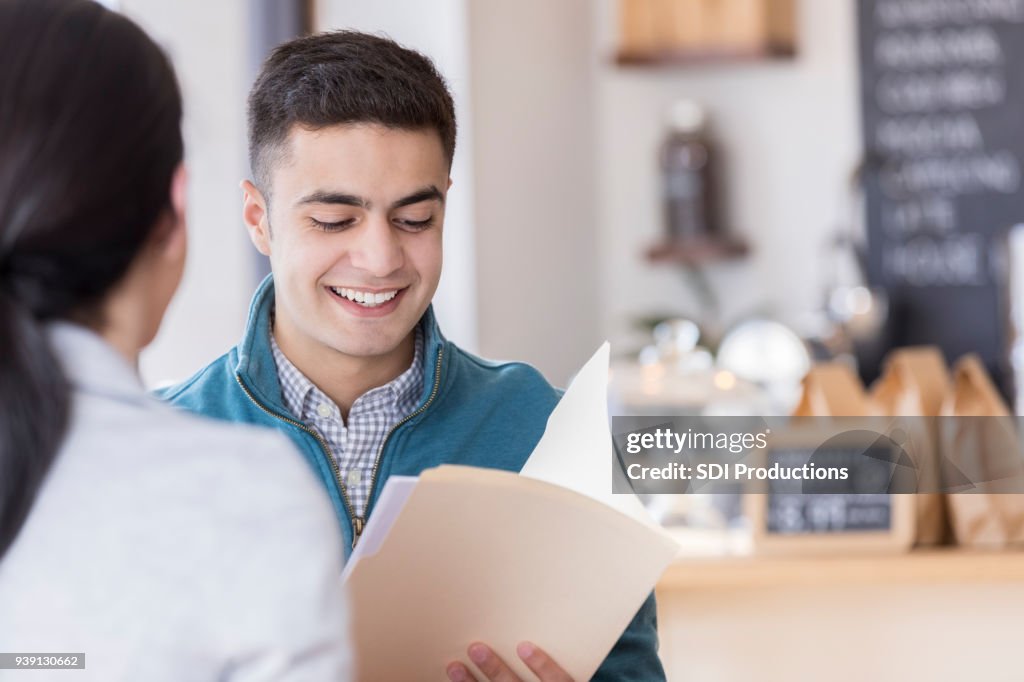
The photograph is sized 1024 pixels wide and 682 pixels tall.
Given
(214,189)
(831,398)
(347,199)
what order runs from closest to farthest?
(347,199) < (831,398) < (214,189)

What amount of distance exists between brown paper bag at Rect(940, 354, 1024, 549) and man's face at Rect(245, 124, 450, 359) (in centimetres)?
99

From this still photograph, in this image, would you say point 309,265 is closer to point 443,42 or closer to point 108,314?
point 108,314

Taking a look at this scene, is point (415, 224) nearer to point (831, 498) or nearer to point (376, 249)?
point (376, 249)

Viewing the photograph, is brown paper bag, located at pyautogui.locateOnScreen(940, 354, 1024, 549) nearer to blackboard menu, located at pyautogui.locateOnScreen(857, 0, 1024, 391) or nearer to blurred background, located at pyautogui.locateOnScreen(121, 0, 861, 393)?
blurred background, located at pyautogui.locateOnScreen(121, 0, 861, 393)

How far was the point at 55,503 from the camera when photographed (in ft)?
2.25

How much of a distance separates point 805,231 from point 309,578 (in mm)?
3381

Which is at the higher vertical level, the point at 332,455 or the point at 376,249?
the point at 376,249

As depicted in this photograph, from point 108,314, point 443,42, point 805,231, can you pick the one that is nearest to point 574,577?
point 108,314

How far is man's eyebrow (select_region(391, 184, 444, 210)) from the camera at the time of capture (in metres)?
1.16

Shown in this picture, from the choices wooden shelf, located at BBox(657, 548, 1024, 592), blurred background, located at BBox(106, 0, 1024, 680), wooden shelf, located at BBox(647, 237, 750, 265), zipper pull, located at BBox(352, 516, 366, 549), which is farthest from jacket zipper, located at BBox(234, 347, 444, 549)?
wooden shelf, located at BBox(647, 237, 750, 265)

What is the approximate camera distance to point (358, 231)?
1163mm

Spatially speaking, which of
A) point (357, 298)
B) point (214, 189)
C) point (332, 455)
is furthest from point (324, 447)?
point (214, 189)

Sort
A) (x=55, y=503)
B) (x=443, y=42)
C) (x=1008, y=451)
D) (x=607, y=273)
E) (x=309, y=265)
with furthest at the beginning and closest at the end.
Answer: (x=607, y=273) < (x=443, y=42) < (x=1008, y=451) < (x=309, y=265) < (x=55, y=503)

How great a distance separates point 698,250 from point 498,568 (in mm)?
2938
